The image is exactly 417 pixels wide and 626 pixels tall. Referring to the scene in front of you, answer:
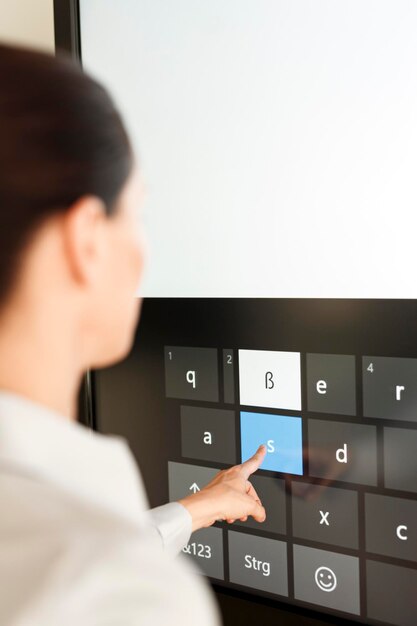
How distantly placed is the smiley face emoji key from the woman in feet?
1.38

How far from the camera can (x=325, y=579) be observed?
0.75m

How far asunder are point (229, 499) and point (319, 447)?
11 cm

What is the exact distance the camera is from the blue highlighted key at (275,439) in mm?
755

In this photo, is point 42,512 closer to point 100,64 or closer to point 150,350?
point 150,350

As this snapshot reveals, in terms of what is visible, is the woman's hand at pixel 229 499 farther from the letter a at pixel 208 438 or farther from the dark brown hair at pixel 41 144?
the dark brown hair at pixel 41 144

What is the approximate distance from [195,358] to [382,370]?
227 mm

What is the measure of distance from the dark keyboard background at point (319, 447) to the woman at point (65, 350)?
1.12 ft

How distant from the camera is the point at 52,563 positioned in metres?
0.28

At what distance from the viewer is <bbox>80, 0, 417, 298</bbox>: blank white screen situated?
682mm

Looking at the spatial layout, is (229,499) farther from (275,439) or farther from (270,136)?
(270,136)

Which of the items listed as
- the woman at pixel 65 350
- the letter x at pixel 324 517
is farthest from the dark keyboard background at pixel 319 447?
the woman at pixel 65 350

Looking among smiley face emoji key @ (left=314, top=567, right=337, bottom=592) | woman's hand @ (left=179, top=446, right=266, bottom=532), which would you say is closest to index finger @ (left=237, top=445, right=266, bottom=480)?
woman's hand @ (left=179, top=446, right=266, bottom=532)

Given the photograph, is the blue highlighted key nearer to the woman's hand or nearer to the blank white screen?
the woman's hand

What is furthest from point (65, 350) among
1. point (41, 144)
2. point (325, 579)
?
point (325, 579)
